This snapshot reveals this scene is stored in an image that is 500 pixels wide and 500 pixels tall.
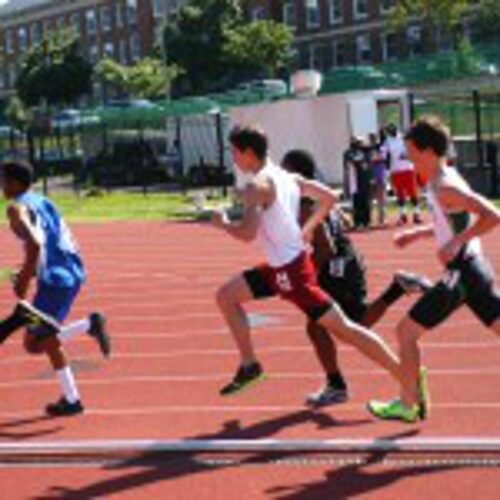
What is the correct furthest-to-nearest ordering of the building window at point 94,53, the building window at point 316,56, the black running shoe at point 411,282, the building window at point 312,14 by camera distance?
1. the building window at point 94,53
2. the building window at point 316,56
3. the building window at point 312,14
4. the black running shoe at point 411,282

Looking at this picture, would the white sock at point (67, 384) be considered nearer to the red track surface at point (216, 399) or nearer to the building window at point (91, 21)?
the red track surface at point (216, 399)

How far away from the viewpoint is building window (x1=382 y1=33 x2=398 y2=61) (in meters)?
76.4

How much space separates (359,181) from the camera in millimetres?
21047

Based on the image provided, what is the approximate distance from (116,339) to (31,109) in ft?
253

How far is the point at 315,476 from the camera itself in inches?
252

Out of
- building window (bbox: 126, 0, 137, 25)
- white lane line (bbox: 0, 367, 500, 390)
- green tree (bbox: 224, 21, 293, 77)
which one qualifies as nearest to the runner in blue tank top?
white lane line (bbox: 0, 367, 500, 390)

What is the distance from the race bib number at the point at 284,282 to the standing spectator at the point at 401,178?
14566 mm

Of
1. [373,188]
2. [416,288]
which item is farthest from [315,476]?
[373,188]

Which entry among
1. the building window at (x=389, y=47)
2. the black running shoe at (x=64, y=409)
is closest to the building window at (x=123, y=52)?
the building window at (x=389, y=47)

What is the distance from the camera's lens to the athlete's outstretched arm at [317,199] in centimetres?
768

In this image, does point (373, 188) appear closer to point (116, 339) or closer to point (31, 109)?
point (116, 339)

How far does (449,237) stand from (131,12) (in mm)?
90186

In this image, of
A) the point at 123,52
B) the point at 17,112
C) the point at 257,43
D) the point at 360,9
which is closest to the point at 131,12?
the point at 123,52

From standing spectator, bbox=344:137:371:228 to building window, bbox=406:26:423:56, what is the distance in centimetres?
5396
